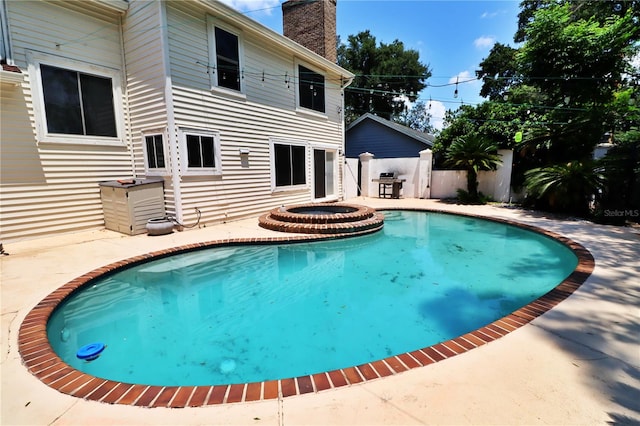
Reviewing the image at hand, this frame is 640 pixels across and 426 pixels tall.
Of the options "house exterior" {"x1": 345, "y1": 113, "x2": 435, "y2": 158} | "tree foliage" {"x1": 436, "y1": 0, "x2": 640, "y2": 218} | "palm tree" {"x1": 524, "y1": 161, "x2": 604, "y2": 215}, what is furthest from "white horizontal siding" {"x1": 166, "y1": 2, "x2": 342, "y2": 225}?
"palm tree" {"x1": 524, "y1": 161, "x2": 604, "y2": 215}

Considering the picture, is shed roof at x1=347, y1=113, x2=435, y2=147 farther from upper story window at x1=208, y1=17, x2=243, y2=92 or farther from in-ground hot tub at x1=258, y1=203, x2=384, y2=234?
upper story window at x1=208, y1=17, x2=243, y2=92

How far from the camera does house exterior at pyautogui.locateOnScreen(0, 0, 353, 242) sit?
540 centimetres

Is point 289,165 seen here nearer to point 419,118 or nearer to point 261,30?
point 261,30

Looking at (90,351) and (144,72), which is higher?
(144,72)

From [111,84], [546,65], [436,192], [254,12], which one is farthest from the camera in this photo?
[436,192]

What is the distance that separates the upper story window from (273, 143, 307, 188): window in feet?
6.91

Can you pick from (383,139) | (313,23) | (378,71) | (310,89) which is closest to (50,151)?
(310,89)

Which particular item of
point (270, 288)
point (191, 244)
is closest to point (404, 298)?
point (270, 288)

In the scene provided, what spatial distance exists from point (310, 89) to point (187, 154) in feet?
17.7

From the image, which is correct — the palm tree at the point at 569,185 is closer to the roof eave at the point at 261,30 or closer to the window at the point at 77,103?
the roof eave at the point at 261,30

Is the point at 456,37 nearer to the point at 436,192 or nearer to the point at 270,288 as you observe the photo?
the point at 436,192

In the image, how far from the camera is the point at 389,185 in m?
13.2

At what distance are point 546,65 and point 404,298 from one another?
9.46 metres

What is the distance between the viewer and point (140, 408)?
1661 millimetres
